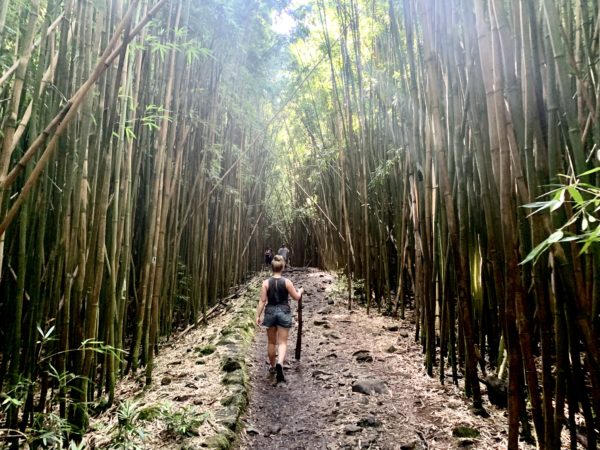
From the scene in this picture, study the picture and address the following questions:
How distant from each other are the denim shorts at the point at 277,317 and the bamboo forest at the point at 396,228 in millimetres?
361

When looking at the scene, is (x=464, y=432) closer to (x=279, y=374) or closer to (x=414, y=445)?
(x=414, y=445)

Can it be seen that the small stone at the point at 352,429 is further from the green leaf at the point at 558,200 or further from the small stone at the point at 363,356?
the green leaf at the point at 558,200

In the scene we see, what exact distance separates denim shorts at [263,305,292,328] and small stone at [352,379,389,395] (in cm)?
73

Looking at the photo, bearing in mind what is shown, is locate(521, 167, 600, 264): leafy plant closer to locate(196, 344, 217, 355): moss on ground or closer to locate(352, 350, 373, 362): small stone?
locate(352, 350, 373, 362): small stone

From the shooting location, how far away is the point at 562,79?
1.05 meters

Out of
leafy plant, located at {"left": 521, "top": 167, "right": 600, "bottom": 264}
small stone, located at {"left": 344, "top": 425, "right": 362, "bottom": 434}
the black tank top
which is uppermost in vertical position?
leafy plant, located at {"left": 521, "top": 167, "right": 600, "bottom": 264}

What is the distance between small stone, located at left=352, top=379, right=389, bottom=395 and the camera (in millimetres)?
2320

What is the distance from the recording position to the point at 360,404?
7.14 feet

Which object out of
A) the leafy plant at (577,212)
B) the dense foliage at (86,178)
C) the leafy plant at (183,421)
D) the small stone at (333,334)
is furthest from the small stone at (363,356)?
the leafy plant at (577,212)

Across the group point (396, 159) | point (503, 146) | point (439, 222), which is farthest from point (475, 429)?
point (396, 159)

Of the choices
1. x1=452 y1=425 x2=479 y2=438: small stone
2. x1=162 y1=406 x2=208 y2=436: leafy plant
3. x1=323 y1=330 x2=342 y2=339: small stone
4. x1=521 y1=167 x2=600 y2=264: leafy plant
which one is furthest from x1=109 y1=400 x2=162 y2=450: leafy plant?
x1=323 y1=330 x2=342 y2=339: small stone

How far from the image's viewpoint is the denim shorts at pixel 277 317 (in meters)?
2.88

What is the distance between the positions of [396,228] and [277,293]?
1.85m

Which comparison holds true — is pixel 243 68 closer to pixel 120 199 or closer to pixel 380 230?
pixel 380 230
